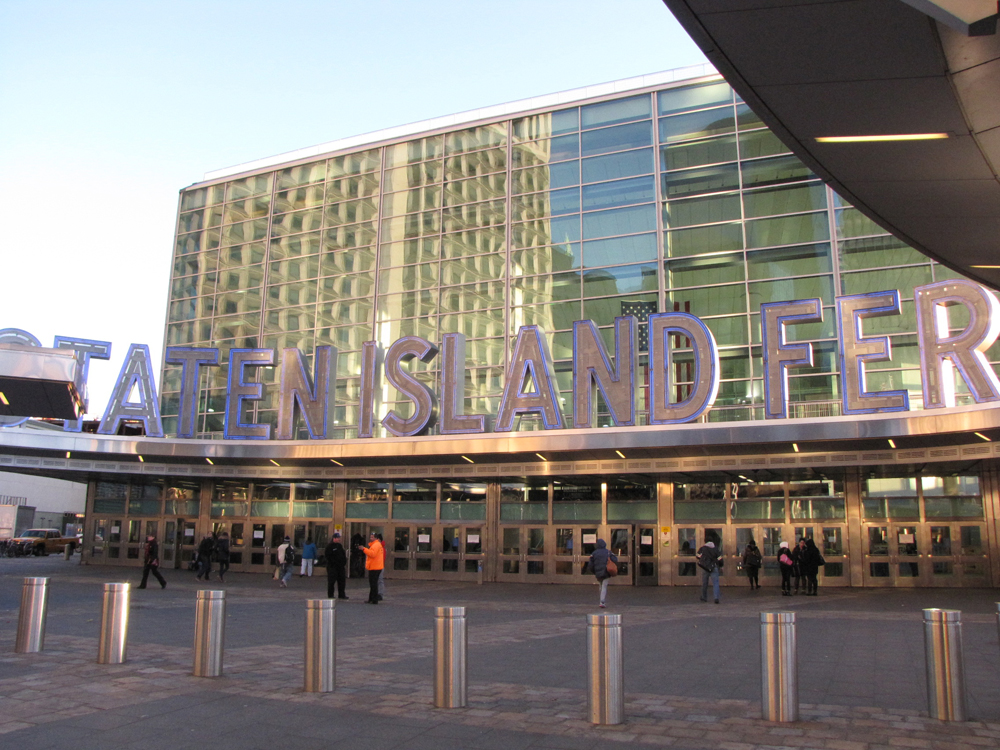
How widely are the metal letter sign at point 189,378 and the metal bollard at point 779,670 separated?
26.3 metres

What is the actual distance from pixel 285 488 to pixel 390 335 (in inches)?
290

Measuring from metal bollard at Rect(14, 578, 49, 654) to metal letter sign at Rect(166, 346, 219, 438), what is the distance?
1974cm

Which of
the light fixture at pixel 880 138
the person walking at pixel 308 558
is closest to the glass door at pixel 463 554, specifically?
the person walking at pixel 308 558

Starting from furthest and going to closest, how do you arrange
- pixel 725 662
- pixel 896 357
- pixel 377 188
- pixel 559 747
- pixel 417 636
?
pixel 377 188 → pixel 896 357 → pixel 417 636 → pixel 725 662 → pixel 559 747

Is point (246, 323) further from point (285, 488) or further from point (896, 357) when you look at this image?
point (896, 357)

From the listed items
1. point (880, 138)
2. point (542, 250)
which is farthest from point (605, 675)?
point (542, 250)

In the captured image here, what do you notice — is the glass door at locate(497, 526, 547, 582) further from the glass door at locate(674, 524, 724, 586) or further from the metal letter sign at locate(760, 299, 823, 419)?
the metal letter sign at locate(760, 299, 823, 419)

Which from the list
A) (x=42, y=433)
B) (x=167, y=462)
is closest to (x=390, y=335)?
(x=167, y=462)

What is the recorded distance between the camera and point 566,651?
488 inches

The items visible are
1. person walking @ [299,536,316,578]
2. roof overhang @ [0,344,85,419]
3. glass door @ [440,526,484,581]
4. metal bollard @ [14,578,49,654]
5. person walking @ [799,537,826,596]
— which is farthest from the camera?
glass door @ [440,526,484,581]

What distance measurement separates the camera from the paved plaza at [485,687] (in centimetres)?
725

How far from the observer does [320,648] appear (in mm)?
9086

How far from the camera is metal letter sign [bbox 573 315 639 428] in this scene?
25062 millimetres

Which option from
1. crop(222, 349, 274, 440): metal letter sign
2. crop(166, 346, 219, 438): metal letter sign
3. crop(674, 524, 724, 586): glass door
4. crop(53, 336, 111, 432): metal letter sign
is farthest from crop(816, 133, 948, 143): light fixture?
crop(53, 336, 111, 432): metal letter sign
